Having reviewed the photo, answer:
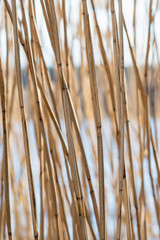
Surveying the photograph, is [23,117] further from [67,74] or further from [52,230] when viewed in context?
[52,230]

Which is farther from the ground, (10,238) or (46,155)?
(46,155)

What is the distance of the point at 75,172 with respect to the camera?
412 millimetres

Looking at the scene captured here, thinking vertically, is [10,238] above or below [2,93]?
below

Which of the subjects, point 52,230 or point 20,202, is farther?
point 20,202

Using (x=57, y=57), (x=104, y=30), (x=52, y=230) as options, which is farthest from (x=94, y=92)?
(x=104, y=30)

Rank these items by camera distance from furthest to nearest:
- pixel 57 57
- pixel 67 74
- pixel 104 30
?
pixel 104 30
pixel 67 74
pixel 57 57

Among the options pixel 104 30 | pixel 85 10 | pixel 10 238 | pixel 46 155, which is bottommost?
pixel 10 238

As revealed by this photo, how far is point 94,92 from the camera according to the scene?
429 mm

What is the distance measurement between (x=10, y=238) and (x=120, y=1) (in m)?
0.33

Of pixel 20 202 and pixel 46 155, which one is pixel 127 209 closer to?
pixel 46 155

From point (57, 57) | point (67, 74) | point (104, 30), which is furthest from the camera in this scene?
point (104, 30)

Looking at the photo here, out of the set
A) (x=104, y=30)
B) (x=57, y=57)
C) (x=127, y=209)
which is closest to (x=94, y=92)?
(x=57, y=57)

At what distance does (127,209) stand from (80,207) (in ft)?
0.32

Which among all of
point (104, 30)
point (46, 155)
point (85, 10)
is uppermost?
point (104, 30)
